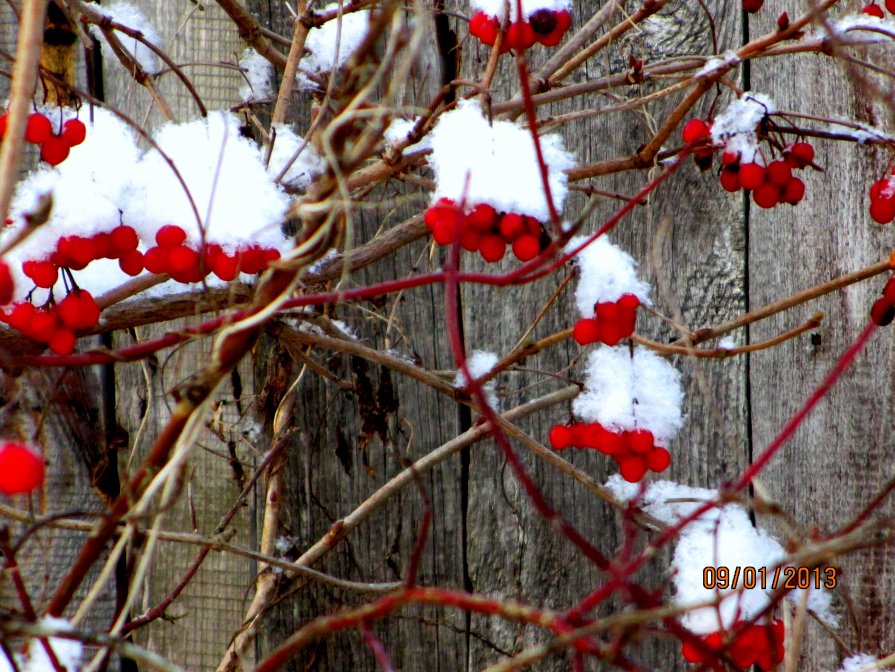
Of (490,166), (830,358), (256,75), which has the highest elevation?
(256,75)

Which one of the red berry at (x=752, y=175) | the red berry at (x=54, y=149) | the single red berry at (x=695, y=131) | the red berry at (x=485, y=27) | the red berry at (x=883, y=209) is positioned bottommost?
the red berry at (x=883, y=209)

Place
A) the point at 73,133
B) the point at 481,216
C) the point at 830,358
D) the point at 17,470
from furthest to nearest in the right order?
the point at 830,358
the point at 73,133
the point at 481,216
the point at 17,470

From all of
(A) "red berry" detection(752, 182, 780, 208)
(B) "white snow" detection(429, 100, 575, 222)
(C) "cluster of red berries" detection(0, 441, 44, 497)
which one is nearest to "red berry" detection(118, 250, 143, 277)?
(B) "white snow" detection(429, 100, 575, 222)

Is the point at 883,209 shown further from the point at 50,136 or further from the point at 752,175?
the point at 50,136

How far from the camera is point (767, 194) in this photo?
49.4 inches

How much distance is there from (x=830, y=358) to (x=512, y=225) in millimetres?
831

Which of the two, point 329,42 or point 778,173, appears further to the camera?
point 329,42

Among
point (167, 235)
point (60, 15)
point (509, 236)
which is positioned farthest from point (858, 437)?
point (60, 15)

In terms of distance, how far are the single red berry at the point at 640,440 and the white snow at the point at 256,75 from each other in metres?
0.93

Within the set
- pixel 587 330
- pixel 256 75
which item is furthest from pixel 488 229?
pixel 256 75

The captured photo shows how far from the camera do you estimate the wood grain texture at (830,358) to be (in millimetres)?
1529

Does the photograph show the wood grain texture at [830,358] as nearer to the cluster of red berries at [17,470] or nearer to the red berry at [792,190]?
the red berry at [792,190]

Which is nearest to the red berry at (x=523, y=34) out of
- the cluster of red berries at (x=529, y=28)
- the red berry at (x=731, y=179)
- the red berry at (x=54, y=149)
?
the cluster of red berries at (x=529, y=28)

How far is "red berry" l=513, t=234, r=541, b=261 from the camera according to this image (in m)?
1.02
